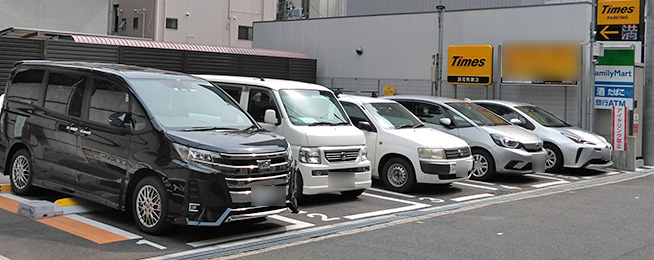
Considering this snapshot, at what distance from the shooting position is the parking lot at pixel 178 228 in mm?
6691

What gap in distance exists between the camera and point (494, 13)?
819 inches

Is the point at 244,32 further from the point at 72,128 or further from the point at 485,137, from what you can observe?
the point at 72,128

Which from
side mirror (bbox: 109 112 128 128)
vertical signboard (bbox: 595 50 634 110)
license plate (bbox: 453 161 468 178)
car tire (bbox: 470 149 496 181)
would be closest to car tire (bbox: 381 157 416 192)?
license plate (bbox: 453 161 468 178)

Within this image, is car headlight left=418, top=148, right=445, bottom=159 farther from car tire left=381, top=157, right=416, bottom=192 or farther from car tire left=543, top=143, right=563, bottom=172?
car tire left=543, top=143, right=563, bottom=172

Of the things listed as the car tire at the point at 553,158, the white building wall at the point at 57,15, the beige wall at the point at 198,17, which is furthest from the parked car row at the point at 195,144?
the beige wall at the point at 198,17

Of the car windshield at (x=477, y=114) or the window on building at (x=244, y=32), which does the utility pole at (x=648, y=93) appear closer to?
the car windshield at (x=477, y=114)

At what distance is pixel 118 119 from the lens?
24.8ft

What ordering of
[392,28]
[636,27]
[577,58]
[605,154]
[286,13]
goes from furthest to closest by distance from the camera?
[286,13], [392,28], [577,58], [636,27], [605,154]

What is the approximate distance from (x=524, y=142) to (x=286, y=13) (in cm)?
2954

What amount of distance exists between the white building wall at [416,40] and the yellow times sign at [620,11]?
1.62 m

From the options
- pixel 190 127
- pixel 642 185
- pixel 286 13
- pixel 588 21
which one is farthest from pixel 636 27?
pixel 286 13

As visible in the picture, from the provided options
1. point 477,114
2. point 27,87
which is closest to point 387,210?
point 477,114

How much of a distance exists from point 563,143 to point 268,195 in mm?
9309

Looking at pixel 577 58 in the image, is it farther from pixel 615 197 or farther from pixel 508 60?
pixel 615 197
